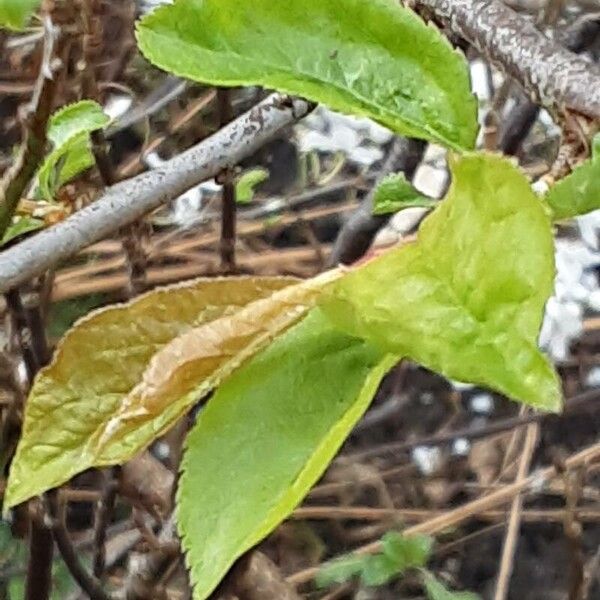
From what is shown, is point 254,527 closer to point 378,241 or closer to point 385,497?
point 378,241

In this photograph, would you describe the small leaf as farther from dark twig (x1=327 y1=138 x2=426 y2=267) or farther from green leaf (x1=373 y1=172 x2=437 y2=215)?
green leaf (x1=373 y1=172 x2=437 y2=215)

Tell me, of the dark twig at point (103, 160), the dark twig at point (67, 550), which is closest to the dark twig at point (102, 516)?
the dark twig at point (67, 550)

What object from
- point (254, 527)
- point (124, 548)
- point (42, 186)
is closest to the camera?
point (254, 527)

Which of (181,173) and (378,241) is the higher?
(181,173)

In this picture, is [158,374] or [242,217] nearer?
[158,374]

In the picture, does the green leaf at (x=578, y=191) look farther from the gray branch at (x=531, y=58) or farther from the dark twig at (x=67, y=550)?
the dark twig at (x=67, y=550)

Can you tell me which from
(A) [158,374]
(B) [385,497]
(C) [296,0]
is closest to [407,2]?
(C) [296,0]
